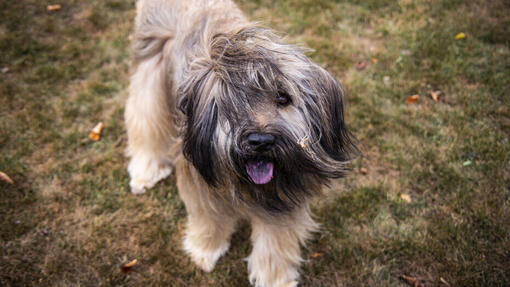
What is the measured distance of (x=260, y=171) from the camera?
1926 mm

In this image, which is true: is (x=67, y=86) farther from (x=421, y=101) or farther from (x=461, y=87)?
(x=461, y=87)

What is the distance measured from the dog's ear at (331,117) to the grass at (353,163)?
0.90 meters

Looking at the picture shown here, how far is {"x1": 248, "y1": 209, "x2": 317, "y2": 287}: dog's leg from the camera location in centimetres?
256

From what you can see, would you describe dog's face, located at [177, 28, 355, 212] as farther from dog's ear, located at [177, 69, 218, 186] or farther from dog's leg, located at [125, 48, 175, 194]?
dog's leg, located at [125, 48, 175, 194]

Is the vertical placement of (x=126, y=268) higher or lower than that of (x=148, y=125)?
lower

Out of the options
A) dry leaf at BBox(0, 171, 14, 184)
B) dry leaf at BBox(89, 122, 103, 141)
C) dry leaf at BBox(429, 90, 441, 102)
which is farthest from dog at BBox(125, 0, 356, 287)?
dry leaf at BBox(429, 90, 441, 102)

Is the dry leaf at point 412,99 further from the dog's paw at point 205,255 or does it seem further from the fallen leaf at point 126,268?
the fallen leaf at point 126,268

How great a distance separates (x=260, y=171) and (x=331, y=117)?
0.56 metres

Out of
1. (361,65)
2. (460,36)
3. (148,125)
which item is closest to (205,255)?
(148,125)

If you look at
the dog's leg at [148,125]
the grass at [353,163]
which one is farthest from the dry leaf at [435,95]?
the dog's leg at [148,125]

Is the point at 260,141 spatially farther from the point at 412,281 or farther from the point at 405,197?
the point at 405,197

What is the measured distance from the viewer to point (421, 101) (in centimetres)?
420

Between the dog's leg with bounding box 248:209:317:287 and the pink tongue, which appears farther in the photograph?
the dog's leg with bounding box 248:209:317:287

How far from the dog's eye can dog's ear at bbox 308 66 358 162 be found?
0.62 ft
